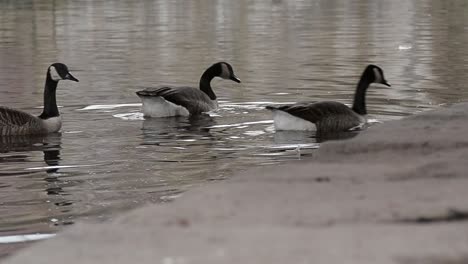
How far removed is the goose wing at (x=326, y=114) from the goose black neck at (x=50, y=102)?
3120 millimetres

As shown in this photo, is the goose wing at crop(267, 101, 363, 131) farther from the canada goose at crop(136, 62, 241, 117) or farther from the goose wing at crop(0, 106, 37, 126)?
the goose wing at crop(0, 106, 37, 126)

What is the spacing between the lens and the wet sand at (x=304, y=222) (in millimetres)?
2777

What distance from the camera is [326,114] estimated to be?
14664mm

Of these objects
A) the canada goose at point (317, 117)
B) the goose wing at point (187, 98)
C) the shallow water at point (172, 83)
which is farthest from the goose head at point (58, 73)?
the canada goose at point (317, 117)

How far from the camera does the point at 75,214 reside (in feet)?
29.1

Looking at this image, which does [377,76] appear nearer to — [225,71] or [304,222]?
[225,71]

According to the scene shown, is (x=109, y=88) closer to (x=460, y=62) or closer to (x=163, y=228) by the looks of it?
A: (x=460, y=62)

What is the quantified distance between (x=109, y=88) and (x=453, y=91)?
244 inches

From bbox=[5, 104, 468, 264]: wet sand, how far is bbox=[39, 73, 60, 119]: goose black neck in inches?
431

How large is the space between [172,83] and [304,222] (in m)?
18.2

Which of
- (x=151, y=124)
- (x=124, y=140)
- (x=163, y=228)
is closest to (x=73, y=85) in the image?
(x=151, y=124)

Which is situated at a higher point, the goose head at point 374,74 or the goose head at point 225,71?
the goose head at point 374,74

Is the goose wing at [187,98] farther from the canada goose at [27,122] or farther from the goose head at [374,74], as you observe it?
the goose head at [374,74]

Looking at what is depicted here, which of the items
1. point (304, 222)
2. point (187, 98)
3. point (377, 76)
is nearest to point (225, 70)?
point (187, 98)
